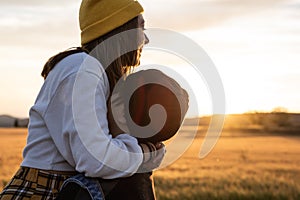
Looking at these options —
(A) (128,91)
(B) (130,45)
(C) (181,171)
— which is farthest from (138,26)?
(C) (181,171)

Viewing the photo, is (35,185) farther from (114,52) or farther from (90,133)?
(114,52)

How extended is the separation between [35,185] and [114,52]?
1.93 feet

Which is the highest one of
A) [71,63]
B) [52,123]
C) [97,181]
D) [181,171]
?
[71,63]

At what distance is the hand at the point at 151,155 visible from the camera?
2877 millimetres

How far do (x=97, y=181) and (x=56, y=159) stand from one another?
0.20m

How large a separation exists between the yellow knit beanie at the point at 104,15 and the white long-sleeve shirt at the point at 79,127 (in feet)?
0.45

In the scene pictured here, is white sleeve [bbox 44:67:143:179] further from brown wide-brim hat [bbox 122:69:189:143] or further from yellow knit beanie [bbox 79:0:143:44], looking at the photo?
yellow knit beanie [bbox 79:0:143:44]

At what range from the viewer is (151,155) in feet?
9.50

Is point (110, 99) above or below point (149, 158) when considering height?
above

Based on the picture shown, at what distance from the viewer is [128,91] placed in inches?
112

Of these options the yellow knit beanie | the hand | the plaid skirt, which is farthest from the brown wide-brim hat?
the plaid skirt

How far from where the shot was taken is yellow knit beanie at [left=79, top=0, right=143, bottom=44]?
2.91 meters

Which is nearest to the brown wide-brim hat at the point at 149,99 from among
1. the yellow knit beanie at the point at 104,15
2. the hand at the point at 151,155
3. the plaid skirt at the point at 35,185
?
the hand at the point at 151,155

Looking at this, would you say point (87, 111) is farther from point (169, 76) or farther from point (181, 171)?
point (181, 171)
